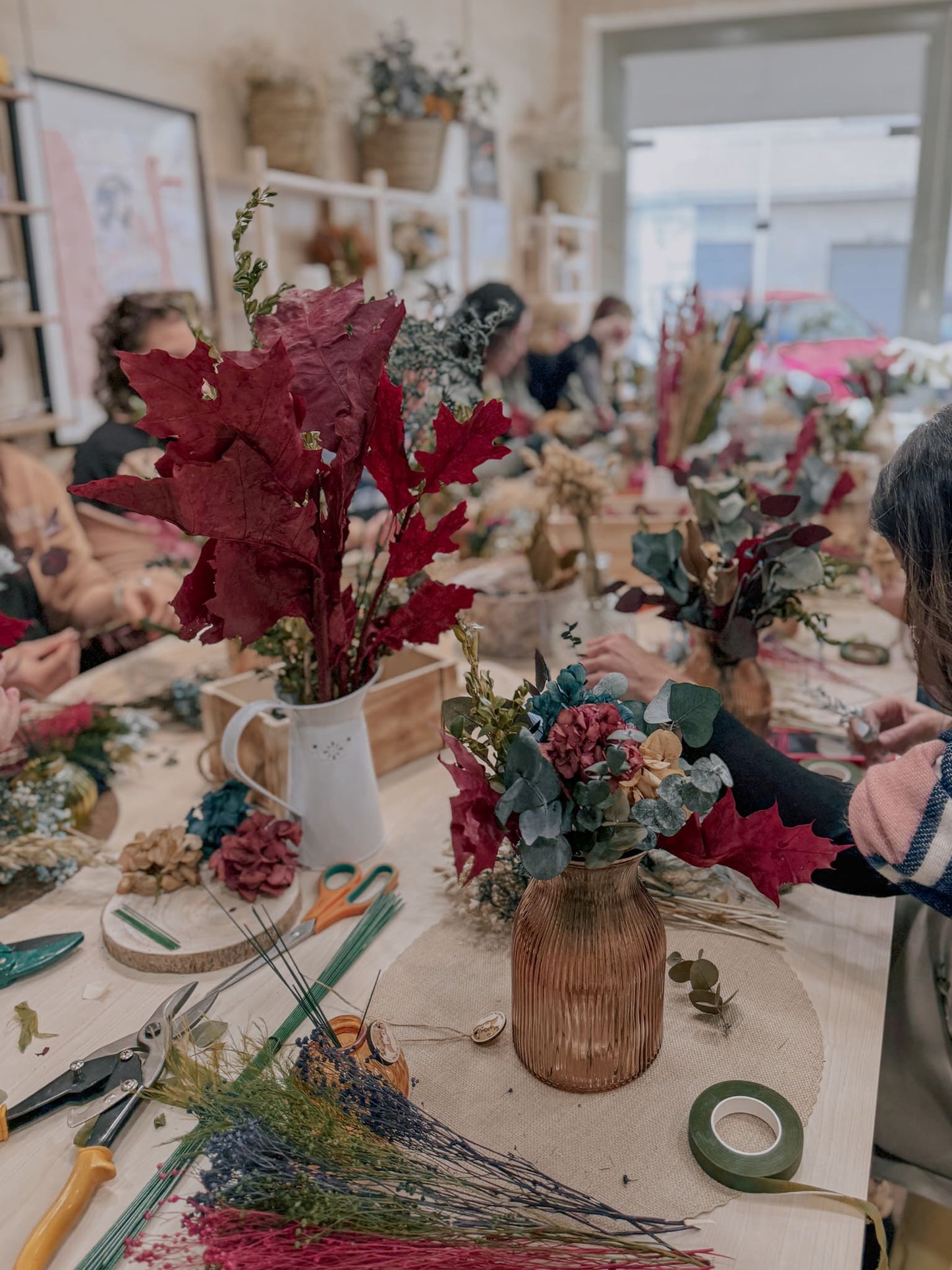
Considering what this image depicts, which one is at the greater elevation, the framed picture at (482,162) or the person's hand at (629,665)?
the framed picture at (482,162)

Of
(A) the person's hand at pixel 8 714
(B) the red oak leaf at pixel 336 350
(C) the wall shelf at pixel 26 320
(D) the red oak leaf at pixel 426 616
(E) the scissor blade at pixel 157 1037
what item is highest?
(C) the wall shelf at pixel 26 320

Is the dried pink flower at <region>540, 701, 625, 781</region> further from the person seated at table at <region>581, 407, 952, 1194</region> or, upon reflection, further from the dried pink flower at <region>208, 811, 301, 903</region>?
the dried pink flower at <region>208, 811, 301, 903</region>

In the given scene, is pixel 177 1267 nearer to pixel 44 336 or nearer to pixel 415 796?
pixel 415 796

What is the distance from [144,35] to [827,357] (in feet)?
11.9

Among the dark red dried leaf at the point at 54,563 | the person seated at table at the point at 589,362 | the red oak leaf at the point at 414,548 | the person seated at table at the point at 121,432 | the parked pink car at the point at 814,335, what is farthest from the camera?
the parked pink car at the point at 814,335

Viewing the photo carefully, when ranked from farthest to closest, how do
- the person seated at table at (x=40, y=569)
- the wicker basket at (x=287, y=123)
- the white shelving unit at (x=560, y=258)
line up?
the white shelving unit at (x=560, y=258) < the wicker basket at (x=287, y=123) < the person seated at table at (x=40, y=569)

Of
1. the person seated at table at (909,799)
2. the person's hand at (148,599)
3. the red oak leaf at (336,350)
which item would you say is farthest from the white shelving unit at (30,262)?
the person seated at table at (909,799)

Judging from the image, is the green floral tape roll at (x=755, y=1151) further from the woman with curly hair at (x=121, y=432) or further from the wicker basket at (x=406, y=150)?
the wicker basket at (x=406, y=150)

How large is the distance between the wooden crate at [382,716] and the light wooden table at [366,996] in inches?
1.5

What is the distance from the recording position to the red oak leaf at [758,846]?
758 mm

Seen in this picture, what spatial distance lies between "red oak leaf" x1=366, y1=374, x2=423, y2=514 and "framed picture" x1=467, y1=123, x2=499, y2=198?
448 cm

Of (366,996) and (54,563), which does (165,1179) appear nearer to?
(366,996)

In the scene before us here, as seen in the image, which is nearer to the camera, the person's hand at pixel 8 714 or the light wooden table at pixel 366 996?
the light wooden table at pixel 366 996

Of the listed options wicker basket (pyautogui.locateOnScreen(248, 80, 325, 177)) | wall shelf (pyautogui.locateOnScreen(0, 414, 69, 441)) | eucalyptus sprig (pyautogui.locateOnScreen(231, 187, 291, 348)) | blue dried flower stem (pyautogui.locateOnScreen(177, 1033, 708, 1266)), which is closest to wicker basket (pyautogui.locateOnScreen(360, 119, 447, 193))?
wicker basket (pyautogui.locateOnScreen(248, 80, 325, 177))
